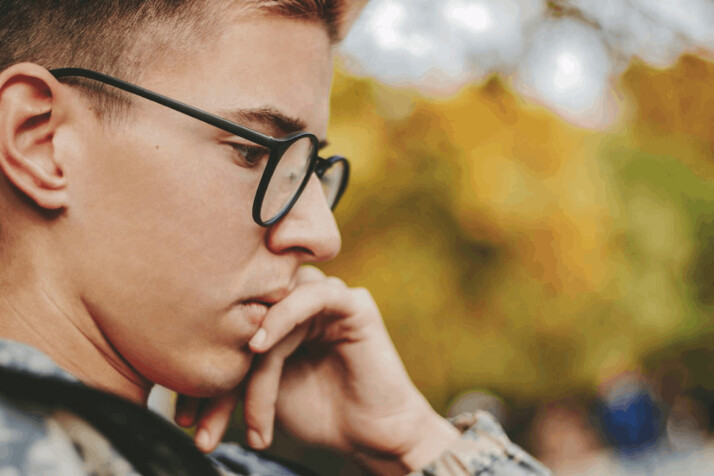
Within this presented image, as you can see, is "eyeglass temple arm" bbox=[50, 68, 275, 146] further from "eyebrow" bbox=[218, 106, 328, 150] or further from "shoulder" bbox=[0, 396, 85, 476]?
"shoulder" bbox=[0, 396, 85, 476]

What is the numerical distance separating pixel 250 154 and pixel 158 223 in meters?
0.27

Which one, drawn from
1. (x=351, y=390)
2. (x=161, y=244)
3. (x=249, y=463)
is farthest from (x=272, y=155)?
(x=249, y=463)

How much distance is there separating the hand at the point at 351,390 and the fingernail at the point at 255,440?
13cm

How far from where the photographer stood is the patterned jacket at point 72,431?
1.02 meters

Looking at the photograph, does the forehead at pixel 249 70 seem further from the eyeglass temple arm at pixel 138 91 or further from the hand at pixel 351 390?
the hand at pixel 351 390

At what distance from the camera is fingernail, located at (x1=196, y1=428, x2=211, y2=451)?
5.74ft

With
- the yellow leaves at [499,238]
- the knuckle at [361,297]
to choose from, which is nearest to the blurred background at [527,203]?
the yellow leaves at [499,238]

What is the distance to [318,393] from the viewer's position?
2.16m

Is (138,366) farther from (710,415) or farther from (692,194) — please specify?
(710,415)

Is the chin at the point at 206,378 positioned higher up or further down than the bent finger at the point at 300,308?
further down

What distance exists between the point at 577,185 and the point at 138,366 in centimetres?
690

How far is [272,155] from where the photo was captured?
148 cm

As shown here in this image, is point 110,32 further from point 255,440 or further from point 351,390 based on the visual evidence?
point 351,390

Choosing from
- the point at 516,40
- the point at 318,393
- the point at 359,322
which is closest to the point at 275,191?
the point at 359,322
